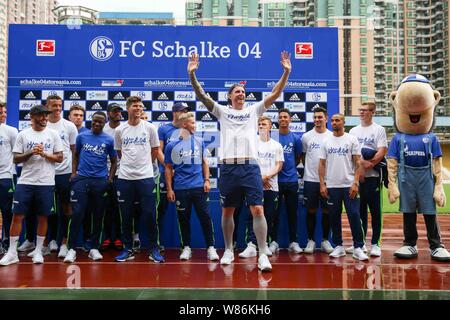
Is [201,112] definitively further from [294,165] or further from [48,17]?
[48,17]

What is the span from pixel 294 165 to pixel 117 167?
2.21 meters

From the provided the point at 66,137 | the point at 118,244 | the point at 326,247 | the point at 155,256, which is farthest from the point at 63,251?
the point at 326,247

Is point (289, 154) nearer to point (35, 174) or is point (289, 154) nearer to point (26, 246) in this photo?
→ point (35, 174)

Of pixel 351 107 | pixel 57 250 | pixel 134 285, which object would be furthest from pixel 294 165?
pixel 351 107

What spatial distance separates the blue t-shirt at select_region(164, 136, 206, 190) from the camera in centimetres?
503

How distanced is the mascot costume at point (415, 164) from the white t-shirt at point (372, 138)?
19 cm

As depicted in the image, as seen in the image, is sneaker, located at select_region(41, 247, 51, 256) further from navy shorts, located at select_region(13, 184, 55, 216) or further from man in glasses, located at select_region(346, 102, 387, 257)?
man in glasses, located at select_region(346, 102, 387, 257)

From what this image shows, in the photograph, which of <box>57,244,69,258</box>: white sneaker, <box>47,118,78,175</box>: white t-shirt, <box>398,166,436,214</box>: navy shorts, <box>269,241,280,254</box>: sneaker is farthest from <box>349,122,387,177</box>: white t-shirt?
<box>57,244,69,258</box>: white sneaker

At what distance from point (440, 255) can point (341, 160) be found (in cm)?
150

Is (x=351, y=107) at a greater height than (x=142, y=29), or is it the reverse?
(x=351, y=107)

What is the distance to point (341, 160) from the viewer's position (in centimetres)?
503

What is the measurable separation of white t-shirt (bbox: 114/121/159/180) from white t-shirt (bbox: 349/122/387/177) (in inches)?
98.6

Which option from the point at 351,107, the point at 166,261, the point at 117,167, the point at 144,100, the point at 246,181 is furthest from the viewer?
the point at 351,107

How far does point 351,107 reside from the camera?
56500mm
